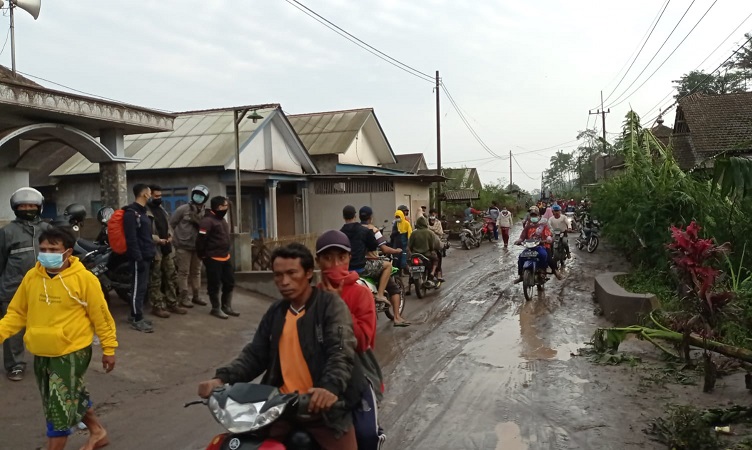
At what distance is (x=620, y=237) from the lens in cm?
1535

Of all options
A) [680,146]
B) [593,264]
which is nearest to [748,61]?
[680,146]

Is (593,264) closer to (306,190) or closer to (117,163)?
(306,190)

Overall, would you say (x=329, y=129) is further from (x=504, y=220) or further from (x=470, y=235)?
(x=504, y=220)

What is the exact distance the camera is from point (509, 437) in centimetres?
501

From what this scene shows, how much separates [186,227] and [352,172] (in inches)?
522

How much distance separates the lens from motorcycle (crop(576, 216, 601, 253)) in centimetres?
2142

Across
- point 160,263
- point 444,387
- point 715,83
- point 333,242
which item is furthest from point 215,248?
point 715,83

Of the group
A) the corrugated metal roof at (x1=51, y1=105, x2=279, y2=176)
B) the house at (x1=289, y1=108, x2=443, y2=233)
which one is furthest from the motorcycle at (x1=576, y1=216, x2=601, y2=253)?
the corrugated metal roof at (x1=51, y1=105, x2=279, y2=176)

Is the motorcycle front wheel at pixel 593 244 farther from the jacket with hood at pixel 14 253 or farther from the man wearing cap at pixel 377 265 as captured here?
the jacket with hood at pixel 14 253

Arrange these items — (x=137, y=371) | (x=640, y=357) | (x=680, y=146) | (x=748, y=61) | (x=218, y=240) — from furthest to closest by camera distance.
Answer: (x=748, y=61), (x=680, y=146), (x=218, y=240), (x=640, y=357), (x=137, y=371)

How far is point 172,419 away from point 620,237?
12666 mm

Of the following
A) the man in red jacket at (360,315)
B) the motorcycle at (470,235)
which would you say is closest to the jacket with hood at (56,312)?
the man in red jacket at (360,315)

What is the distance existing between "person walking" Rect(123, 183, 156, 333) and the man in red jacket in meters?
5.04

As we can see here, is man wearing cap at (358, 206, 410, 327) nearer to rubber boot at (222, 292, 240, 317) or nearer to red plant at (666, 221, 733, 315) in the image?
rubber boot at (222, 292, 240, 317)
